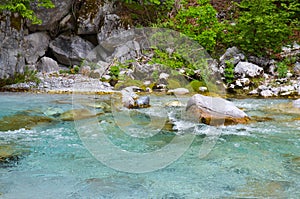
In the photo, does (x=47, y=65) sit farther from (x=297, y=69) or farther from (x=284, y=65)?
(x=297, y=69)

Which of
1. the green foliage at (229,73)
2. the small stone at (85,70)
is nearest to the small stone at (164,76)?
the green foliage at (229,73)

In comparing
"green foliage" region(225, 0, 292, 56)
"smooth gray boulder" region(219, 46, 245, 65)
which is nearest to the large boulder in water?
"smooth gray boulder" region(219, 46, 245, 65)

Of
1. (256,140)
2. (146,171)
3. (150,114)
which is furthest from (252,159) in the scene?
(150,114)

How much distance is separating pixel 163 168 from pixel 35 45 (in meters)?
10.6

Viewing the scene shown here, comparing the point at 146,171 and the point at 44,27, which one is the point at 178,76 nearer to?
the point at 44,27

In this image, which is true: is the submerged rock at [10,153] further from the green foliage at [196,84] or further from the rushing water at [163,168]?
the green foliage at [196,84]

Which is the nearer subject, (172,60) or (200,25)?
(172,60)

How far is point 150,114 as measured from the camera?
656 cm

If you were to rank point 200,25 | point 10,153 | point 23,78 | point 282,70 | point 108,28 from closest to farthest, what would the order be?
point 10,153
point 23,78
point 282,70
point 200,25
point 108,28

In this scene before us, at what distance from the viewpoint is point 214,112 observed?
569cm

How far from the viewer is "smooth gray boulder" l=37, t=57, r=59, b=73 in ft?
40.5

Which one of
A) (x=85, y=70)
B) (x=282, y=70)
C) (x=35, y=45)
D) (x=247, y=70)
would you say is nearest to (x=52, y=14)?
(x=35, y=45)

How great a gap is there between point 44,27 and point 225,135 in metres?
10.3

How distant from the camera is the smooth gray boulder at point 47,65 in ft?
40.5
